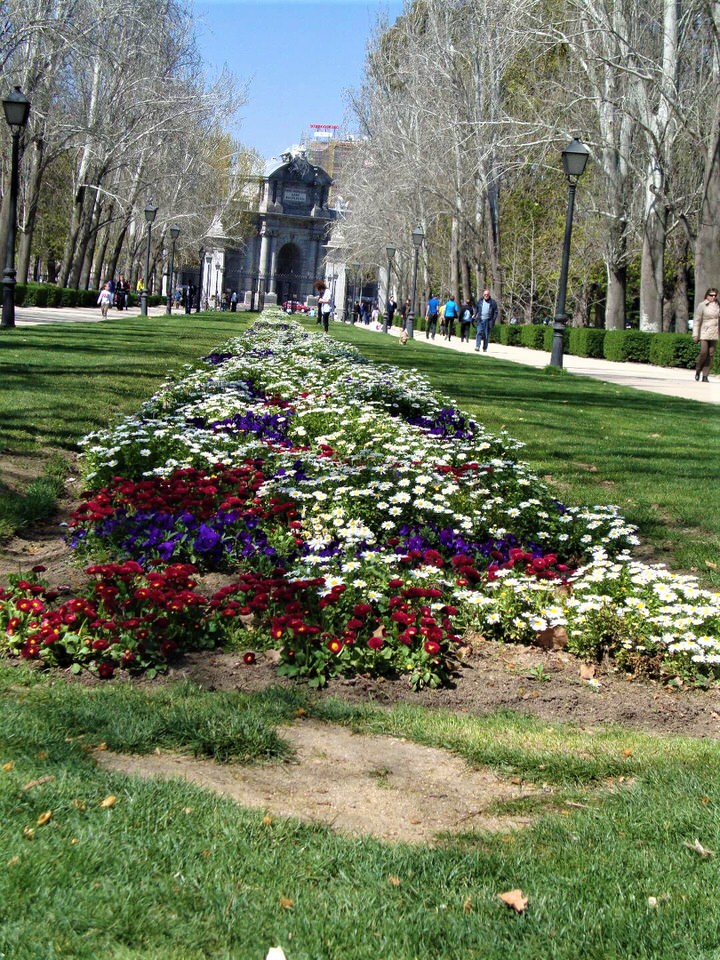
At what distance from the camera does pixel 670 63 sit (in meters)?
27.8

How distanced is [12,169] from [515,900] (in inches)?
890

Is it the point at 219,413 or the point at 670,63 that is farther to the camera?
the point at 670,63

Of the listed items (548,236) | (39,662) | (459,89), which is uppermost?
(459,89)

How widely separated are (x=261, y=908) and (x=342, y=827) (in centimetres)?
60

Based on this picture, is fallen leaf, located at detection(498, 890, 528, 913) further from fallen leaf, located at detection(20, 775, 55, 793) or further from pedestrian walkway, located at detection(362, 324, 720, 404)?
pedestrian walkway, located at detection(362, 324, 720, 404)

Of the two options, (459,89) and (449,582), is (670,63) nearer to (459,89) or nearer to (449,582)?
(459,89)

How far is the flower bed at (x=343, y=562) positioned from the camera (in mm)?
4668

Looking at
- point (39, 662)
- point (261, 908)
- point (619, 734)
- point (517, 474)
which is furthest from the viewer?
point (517, 474)

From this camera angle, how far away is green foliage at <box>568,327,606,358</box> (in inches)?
1393

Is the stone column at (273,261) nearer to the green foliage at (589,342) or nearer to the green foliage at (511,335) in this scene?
the green foliage at (511,335)

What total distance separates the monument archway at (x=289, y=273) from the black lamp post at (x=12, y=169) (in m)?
85.5

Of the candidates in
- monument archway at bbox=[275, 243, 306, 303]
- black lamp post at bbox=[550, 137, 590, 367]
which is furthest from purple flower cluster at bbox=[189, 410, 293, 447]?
monument archway at bbox=[275, 243, 306, 303]

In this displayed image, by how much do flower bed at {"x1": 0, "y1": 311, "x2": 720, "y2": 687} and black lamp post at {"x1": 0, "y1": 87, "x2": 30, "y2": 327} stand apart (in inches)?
572

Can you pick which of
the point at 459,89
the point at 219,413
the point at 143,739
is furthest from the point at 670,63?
the point at 143,739
